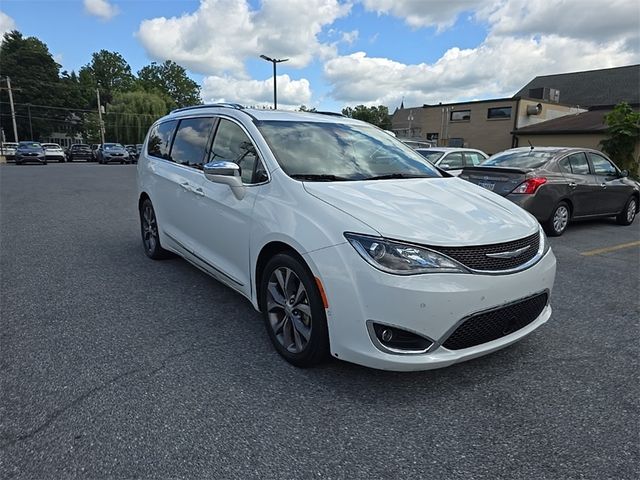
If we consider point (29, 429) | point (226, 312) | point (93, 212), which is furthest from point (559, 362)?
point (93, 212)

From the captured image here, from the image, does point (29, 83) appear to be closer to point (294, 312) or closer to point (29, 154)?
point (29, 154)

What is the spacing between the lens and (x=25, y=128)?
67.8m

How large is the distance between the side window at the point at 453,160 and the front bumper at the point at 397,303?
8269 mm

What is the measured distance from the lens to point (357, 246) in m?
2.38

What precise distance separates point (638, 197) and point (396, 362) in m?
9.21

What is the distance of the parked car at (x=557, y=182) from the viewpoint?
6.84m

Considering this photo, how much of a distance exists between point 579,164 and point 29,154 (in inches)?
1301

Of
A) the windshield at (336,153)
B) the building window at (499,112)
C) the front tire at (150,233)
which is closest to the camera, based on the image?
the windshield at (336,153)

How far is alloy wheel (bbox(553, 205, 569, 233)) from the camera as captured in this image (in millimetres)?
7274

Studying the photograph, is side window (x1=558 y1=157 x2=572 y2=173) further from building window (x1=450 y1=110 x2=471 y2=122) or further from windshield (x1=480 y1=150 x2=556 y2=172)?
building window (x1=450 y1=110 x2=471 y2=122)

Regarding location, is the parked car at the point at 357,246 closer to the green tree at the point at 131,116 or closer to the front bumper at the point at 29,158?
the front bumper at the point at 29,158

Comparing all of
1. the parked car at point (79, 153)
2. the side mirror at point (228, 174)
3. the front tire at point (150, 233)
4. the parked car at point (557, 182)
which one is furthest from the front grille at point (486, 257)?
the parked car at point (79, 153)

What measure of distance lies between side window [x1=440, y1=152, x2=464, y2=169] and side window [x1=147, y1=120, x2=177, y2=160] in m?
6.92

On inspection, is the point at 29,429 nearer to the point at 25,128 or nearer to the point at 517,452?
the point at 517,452
